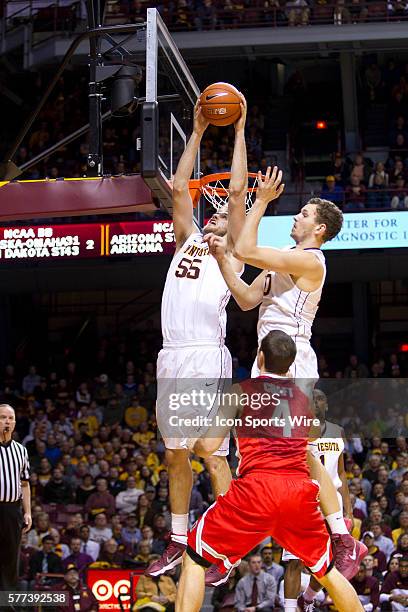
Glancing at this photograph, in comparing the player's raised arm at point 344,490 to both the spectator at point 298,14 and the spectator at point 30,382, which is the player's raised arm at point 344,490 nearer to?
the spectator at point 30,382

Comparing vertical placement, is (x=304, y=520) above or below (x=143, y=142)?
below

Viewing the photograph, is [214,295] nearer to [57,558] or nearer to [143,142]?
[143,142]

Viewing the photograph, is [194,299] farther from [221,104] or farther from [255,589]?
[255,589]

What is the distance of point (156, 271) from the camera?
21.1 meters

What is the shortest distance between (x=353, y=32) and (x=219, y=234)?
14.8m

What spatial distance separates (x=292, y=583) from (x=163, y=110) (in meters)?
3.96

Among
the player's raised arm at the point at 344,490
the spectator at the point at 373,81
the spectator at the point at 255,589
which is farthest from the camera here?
the spectator at the point at 373,81

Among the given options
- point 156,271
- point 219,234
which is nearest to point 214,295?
point 219,234

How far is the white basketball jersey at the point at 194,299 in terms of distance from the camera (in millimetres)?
7879

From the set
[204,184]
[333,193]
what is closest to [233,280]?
[204,184]

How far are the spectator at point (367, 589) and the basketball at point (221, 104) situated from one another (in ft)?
23.0

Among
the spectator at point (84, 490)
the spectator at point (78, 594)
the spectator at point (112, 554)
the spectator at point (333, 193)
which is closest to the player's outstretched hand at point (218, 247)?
the spectator at point (78, 594)

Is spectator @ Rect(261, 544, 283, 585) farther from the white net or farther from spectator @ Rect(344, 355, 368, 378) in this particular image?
spectator @ Rect(344, 355, 368, 378)

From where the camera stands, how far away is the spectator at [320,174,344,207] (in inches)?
769
